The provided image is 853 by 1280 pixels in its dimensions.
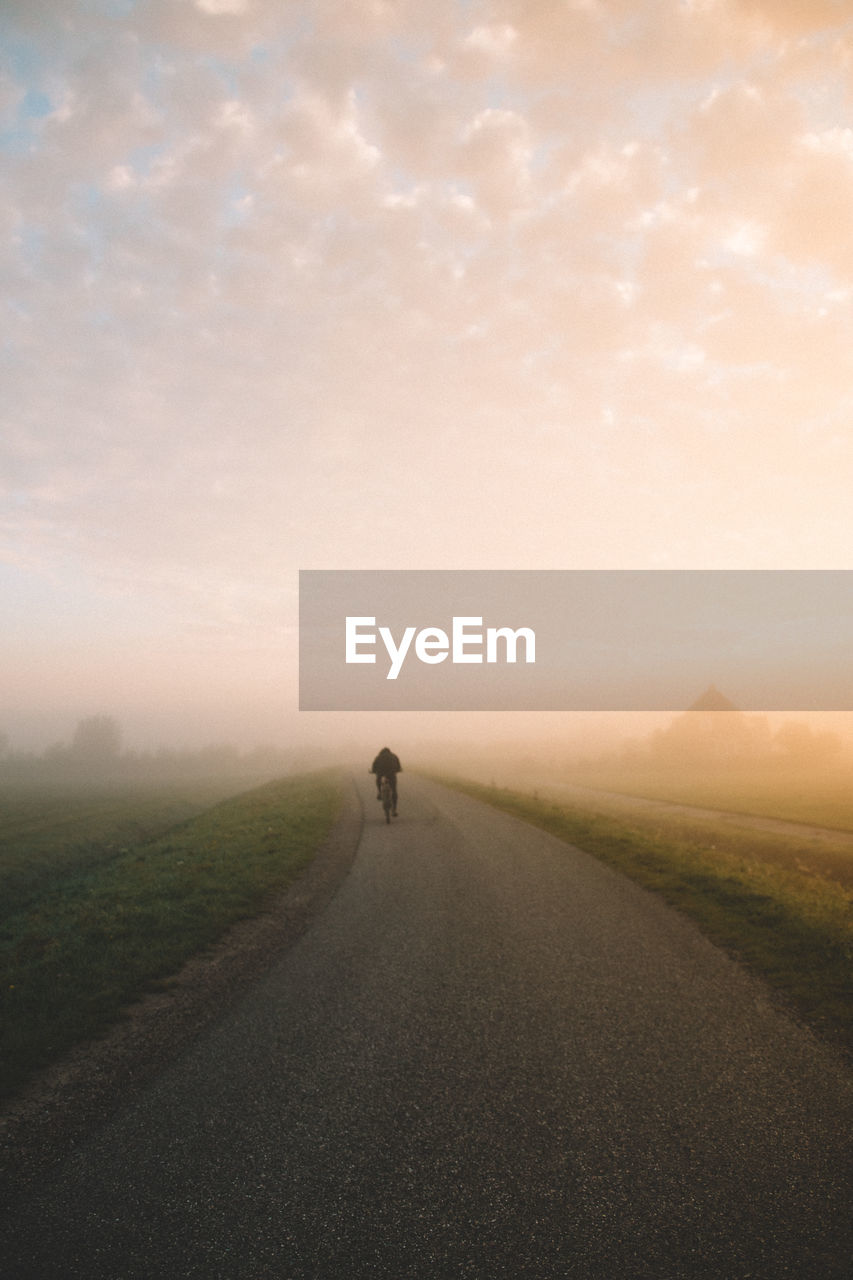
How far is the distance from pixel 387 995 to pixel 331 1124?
263cm

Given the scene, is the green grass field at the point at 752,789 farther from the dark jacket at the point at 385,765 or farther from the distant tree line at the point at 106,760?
the distant tree line at the point at 106,760

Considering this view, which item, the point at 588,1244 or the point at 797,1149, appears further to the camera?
the point at 797,1149

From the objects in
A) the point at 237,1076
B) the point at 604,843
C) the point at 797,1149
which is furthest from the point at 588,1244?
the point at 604,843

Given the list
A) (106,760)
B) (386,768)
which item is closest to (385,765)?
(386,768)

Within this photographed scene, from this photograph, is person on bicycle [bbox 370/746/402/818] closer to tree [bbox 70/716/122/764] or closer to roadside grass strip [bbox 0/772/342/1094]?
roadside grass strip [bbox 0/772/342/1094]

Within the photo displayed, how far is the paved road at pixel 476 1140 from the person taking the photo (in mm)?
3521

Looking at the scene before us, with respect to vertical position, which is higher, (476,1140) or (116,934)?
(476,1140)

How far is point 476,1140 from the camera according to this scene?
456 cm

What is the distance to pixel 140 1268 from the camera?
348 centimetres

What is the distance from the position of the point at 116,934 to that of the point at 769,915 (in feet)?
40.3

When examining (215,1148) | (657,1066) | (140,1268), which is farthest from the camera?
(657,1066)

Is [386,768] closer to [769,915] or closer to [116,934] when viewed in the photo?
[116,934]

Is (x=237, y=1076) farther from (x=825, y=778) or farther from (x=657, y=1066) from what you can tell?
(x=825, y=778)

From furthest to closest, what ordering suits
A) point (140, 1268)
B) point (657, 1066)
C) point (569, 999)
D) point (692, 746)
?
point (692, 746) < point (569, 999) < point (657, 1066) < point (140, 1268)
